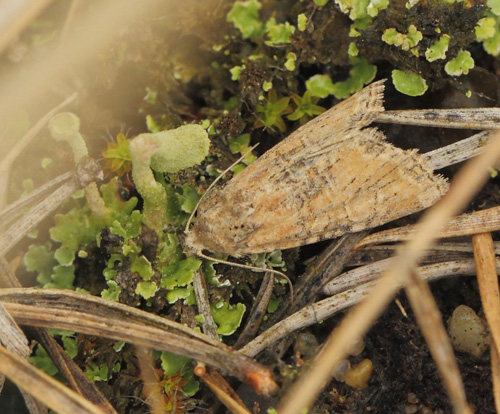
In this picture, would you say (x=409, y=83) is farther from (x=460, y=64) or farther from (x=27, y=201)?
(x=27, y=201)

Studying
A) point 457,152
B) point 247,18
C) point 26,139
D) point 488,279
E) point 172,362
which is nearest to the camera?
point 488,279

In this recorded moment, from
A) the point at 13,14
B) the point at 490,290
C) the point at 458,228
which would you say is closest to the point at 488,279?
the point at 490,290

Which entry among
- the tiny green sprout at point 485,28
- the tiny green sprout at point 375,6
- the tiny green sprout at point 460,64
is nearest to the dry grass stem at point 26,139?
the tiny green sprout at point 375,6

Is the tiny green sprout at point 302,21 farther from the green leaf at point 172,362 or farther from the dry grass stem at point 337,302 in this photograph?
the green leaf at point 172,362

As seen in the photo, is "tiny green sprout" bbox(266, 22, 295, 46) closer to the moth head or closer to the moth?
the moth

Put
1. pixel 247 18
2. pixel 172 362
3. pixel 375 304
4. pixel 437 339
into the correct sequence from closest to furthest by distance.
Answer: pixel 375 304 < pixel 437 339 < pixel 172 362 < pixel 247 18

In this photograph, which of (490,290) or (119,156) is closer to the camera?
(490,290)
